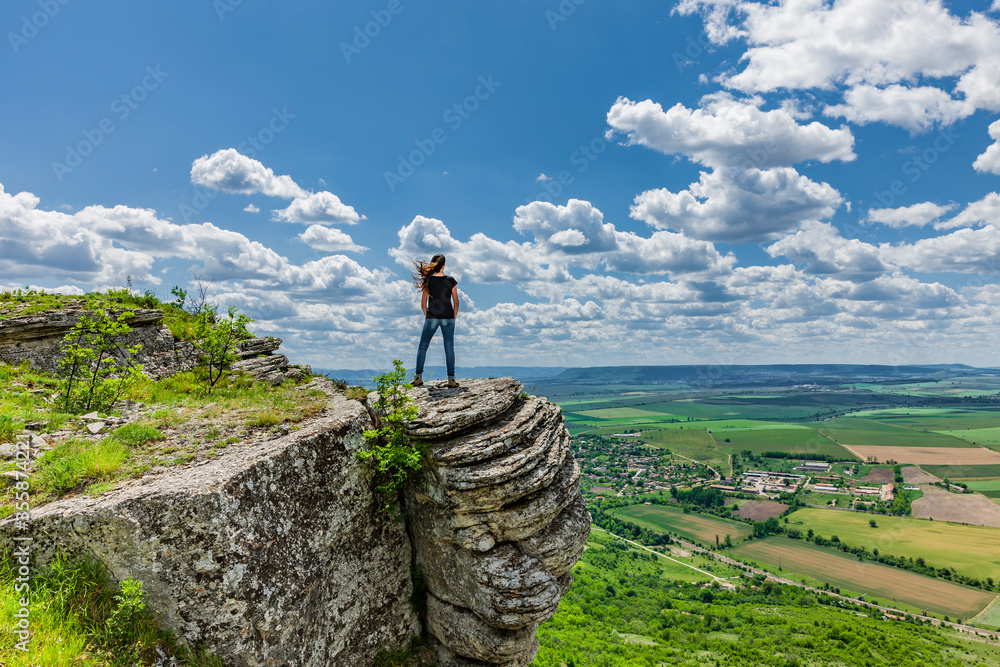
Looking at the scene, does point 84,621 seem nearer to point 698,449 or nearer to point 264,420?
point 264,420

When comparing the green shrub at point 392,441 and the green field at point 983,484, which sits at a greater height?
the green shrub at point 392,441

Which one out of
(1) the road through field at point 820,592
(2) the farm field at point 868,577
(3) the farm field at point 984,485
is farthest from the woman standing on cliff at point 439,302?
(3) the farm field at point 984,485

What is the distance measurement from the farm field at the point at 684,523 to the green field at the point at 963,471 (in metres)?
77.3

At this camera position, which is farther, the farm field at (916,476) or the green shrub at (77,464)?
the farm field at (916,476)

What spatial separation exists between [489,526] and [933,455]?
21121cm

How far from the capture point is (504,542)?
412 inches

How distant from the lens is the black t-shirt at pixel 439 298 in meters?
12.6

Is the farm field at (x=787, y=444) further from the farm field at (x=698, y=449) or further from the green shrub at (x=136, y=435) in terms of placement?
the green shrub at (x=136, y=435)

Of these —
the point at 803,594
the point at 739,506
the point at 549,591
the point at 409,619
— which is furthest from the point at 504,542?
the point at 739,506

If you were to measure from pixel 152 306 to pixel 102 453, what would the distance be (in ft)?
42.6

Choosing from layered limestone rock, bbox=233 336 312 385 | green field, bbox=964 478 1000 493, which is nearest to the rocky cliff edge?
layered limestone rock, bbox=233 336 312 385

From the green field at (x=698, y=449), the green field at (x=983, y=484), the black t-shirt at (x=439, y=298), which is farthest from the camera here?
the green field at (x=698, y=449)

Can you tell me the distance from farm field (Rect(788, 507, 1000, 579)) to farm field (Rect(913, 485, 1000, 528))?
→ 3265 mm

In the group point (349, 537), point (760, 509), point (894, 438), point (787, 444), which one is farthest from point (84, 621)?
point (894, 438)
